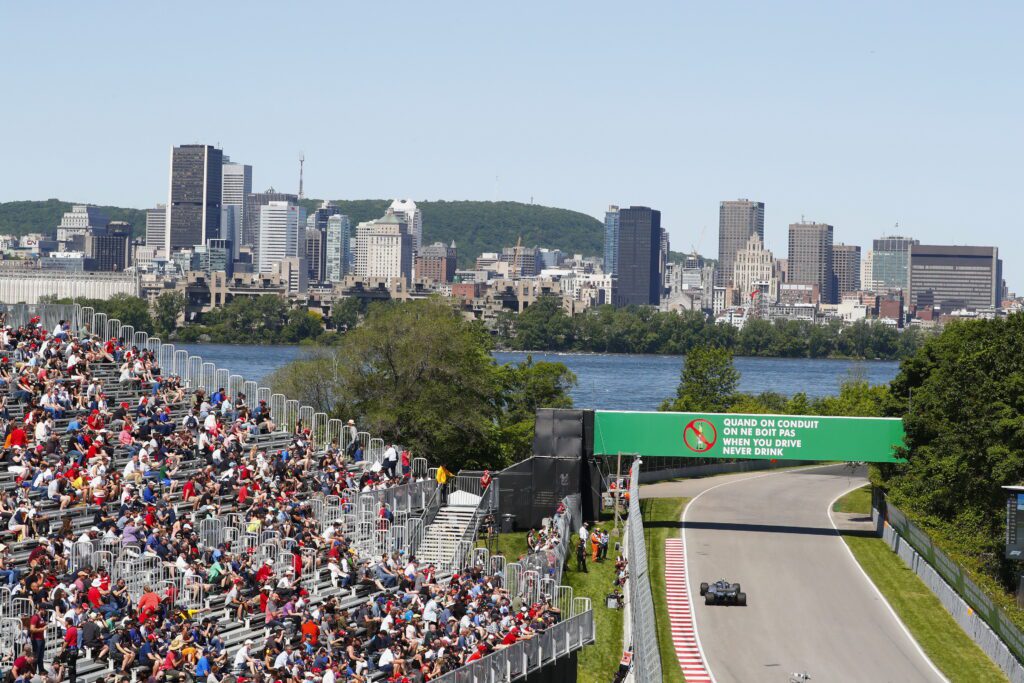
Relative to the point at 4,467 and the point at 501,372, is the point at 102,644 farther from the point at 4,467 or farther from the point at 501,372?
the point at 501,372

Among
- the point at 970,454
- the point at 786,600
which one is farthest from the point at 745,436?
the point at 786,600

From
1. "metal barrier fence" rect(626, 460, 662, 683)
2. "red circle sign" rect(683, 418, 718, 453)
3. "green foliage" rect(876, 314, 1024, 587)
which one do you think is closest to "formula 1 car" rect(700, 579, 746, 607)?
"metal barrier fence" rect(626, 460, 662, 683)

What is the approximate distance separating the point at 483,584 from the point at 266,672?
885 cm

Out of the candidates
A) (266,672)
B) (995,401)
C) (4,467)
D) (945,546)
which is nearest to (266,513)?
(4,467)

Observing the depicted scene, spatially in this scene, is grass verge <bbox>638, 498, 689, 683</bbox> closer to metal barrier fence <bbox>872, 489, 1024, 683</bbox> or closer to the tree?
metal barrier fence <bbox>872, 489, 1024, 683</bbox>

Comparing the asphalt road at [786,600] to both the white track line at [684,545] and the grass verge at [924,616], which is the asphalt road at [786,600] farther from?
the grass verge at [924,616]

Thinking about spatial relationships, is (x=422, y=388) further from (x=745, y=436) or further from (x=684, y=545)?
(x=684, y=545)

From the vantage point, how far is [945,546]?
1971 inches

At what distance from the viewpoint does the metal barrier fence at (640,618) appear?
28.7 meters

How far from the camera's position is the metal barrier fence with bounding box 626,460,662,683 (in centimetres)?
2870

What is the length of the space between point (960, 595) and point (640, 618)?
15382 mm

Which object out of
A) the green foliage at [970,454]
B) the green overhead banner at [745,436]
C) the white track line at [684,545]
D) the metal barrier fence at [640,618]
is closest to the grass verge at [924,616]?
the green foliage at [970,454]

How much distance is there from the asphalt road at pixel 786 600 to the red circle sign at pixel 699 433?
3.14 meters

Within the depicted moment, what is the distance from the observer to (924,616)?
142 ft
